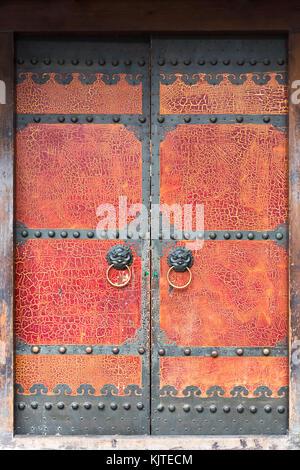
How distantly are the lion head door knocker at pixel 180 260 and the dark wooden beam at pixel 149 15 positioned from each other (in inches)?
37.8

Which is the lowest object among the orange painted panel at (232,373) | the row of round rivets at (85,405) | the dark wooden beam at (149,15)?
the row of round rivets at (85,405)

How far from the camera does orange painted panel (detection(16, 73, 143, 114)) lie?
7.00 ft

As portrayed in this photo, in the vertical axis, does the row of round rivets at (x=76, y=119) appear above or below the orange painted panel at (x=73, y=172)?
above

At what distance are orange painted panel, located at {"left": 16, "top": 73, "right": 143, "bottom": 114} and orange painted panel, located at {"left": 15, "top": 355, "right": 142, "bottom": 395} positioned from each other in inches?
43.1

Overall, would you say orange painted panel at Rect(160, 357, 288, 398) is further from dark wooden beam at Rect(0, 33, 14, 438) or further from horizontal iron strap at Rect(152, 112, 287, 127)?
horizontal iron strap at Rect(152, 112, 287, 127)

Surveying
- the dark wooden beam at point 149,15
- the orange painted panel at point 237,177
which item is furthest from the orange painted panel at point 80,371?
the dark wooden beam at point 149,15

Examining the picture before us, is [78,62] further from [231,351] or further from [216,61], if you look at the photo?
[231,351]

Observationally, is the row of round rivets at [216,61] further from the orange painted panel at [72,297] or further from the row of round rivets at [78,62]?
the orange painted panel at [72,297]

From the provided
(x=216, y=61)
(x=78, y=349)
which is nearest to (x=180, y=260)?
(x=78, y=349)

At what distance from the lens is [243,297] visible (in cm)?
212

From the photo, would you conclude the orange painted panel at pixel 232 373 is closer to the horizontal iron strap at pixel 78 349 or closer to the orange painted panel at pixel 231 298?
the orange painted panel at pixel 231 298

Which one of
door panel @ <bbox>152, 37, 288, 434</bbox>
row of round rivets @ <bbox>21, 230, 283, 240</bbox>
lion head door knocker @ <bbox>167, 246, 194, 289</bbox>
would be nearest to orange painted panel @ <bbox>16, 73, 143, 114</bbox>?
door panel @ <bbox>152, 37, 288, 434</bbox>

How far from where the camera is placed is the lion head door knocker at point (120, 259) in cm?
210

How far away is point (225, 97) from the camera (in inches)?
83.8
